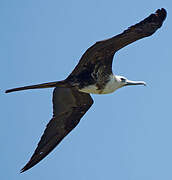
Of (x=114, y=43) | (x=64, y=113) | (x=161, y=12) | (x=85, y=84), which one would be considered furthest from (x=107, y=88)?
(x=161, y=12)

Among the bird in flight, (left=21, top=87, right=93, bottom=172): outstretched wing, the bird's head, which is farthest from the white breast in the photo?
(left=21, top=87, right=93, bottom=172): outstretched wing

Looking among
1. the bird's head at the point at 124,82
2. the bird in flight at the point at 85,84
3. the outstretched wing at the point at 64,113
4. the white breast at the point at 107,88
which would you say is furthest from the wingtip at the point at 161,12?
the outstretched wing at the point at 64,113

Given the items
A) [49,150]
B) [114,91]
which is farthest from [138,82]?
[49,150]

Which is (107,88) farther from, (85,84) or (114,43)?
(114,43)

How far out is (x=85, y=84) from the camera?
11477 millimetres

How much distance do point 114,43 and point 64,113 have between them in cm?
258

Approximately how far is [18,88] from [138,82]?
250 cm

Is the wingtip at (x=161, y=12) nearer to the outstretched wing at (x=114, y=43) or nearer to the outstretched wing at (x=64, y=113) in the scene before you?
the outstretched wing at (x=114, y=43)

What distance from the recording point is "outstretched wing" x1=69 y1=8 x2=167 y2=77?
398 inches

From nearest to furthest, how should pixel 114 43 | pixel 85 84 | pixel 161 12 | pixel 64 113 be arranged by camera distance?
pixel 161 12 < pixel 114 43 < pixel 85 84 < pixel 64 113

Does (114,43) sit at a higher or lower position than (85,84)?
higher

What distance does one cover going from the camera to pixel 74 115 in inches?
493

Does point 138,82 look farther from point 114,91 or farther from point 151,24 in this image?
point 151,24

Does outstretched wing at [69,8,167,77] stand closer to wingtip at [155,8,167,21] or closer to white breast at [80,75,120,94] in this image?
wingtip at [155,8,167,21]
